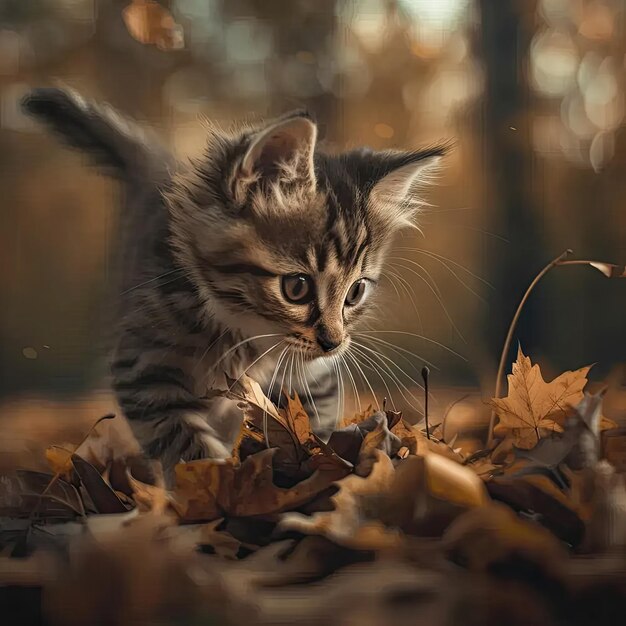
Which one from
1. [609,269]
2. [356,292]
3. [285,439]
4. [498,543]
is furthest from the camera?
[356,292]

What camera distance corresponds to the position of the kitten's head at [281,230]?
704 mm

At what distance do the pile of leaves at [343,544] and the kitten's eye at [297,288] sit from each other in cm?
19

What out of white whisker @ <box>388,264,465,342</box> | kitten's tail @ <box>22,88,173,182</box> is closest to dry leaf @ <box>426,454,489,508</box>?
white whisker @ <box>388,264,465,342</box>

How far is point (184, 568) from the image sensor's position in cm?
45

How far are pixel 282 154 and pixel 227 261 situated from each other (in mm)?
118

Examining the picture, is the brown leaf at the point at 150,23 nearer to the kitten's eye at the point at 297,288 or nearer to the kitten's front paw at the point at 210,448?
the kitten's eye at the point at 297,288

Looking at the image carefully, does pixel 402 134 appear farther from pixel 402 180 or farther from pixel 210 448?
pixel 210 448

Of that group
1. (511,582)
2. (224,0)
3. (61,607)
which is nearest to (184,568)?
(61,607)

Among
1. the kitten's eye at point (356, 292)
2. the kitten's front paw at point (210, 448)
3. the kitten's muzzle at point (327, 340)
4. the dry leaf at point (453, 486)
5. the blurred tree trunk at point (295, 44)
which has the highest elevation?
the blurred tree trunk at point (295, 44)

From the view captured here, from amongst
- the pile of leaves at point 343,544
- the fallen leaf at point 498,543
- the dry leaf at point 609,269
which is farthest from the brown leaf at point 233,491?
the dry leaf at point 609,269

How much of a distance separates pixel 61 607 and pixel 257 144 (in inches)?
15.9

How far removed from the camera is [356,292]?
2.56 feet

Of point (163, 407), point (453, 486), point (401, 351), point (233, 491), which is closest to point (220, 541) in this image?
point (233, 491)

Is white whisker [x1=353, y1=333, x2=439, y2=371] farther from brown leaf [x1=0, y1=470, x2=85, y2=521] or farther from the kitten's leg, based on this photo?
brown leaf [x1=0, y1=470, x2=85, y2=521]
